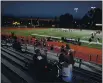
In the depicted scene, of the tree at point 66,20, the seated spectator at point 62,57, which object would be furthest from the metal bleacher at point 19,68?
the tree at point 66,20

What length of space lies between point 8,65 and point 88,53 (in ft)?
3.44

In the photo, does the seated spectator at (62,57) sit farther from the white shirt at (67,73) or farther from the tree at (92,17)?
the tree at (92,17)

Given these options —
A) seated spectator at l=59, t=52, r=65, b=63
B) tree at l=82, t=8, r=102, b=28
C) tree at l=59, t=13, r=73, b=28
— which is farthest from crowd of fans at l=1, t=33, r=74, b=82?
tree at l=82, t=8, r=102, b=28

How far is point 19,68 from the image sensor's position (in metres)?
3.35

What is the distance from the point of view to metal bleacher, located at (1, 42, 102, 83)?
327 centimetres

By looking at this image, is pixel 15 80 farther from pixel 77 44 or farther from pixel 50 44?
pixel 77 44

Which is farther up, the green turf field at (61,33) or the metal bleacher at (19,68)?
the green turf field at (61,33)

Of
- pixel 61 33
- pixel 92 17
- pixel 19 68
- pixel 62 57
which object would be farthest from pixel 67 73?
pixel 92 17

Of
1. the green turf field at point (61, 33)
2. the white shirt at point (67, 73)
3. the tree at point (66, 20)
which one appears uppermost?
the tree at point (66, 20)

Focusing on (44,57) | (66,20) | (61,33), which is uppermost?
(66,20)

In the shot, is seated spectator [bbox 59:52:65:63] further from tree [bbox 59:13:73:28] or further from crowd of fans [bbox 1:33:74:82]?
tree [bbox 59:13:73:28]

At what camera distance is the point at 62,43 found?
10.9 ft

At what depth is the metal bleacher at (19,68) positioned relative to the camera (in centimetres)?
327

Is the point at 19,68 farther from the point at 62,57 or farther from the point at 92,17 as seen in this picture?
the point at 92,17
